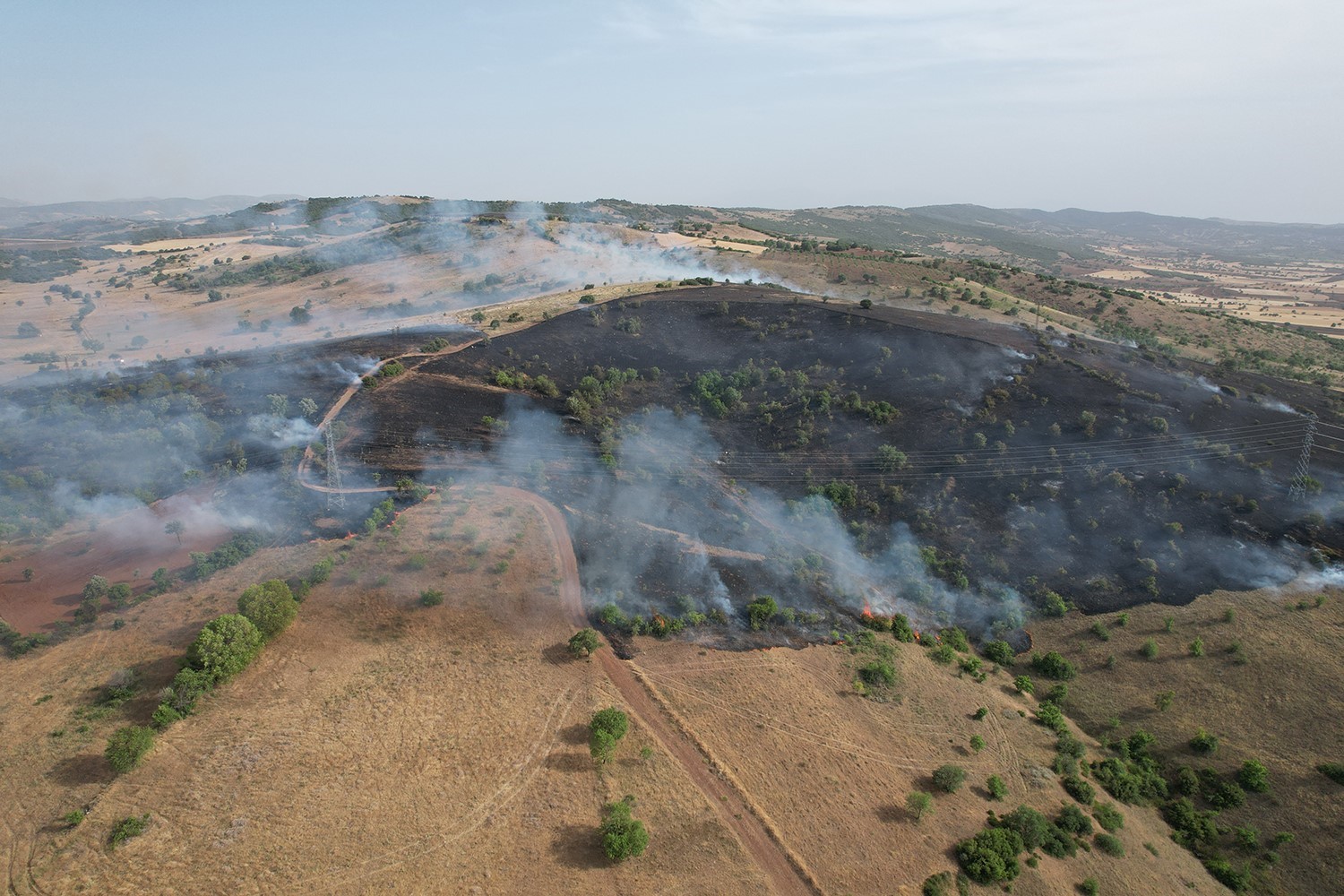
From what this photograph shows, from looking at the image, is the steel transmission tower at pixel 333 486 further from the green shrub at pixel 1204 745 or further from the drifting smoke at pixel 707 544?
the green shrub at pixel 1204 745

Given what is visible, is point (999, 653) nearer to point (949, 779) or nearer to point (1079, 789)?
point (1079, 789)

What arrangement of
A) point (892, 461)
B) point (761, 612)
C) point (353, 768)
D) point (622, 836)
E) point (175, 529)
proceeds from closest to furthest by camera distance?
point (622, 836) → point (353, 768) → point (761, 612) → point (175, 529) → point (892, 461)

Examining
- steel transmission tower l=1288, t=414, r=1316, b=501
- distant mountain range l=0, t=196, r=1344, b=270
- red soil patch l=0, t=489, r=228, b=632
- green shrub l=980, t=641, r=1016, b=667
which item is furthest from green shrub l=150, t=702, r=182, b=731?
distant mountain range l=0, t=196, r=1344, b=270

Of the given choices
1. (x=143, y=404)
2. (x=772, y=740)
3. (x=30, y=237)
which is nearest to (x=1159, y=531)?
(x=772, y=740)

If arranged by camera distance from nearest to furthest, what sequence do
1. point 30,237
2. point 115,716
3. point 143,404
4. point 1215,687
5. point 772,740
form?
1. point 115,716
2. point 772,740
3. point 1215,687
4. point 143,404
5. point 30,237

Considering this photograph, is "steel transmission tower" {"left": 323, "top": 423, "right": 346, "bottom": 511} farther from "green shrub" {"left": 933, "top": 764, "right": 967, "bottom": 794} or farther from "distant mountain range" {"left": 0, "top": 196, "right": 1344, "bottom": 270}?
"distant mountain range" {"left": 0, "top": 196, "right": 1344, "bottom": 270}

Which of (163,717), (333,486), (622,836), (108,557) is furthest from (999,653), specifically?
(108,557)

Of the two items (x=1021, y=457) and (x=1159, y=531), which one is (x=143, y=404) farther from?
(x=1159, y=531)
